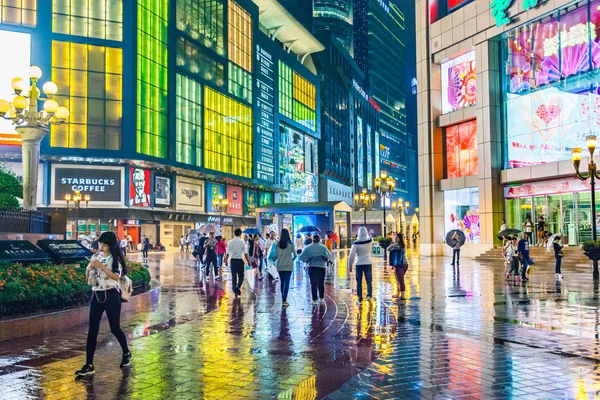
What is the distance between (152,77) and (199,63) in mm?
8648

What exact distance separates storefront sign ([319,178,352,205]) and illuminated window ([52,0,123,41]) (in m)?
56.3

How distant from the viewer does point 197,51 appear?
2559 inches

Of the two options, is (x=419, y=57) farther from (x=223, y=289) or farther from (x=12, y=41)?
(x=12, y=41)

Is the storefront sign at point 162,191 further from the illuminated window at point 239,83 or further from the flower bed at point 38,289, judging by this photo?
the flower bed at point 38,289

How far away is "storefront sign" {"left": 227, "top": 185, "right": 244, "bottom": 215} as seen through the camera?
73300mm

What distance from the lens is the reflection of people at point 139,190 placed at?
184ft

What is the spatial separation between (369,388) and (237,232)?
9.60 meters

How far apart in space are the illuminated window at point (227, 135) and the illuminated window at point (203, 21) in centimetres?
557

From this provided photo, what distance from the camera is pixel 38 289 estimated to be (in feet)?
31.7

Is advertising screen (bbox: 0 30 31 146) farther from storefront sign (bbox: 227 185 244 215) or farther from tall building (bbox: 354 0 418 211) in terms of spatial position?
tall building (bbox: 354 0 418 211)

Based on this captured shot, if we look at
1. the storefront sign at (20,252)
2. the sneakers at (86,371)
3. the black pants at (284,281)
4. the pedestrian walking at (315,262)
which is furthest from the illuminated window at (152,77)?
the sneakers at (86,371)

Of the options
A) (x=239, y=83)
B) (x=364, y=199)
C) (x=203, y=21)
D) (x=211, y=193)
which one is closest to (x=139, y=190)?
(x=211, y=193)

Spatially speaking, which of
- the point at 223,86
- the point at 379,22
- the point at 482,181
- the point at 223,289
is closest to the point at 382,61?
the point at 379,22

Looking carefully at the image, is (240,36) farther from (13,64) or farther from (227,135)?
(13,64)
